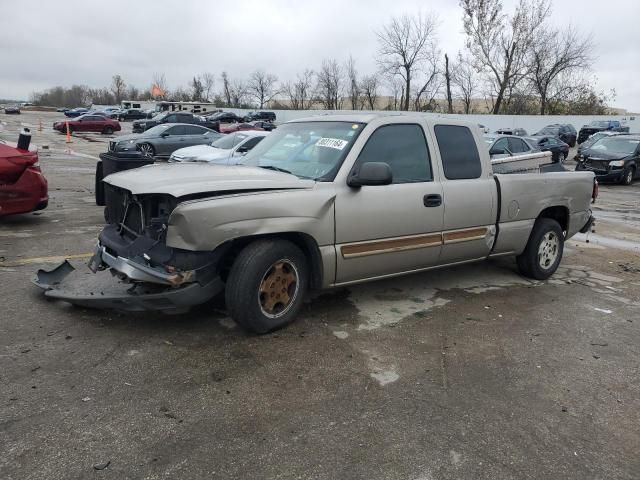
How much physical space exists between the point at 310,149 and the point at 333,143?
24cm

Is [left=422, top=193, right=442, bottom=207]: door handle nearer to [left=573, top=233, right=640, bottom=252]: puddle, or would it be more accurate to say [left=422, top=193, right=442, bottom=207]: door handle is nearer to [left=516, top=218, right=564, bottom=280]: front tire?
[left=516, top=218, right=564, bottom=280]: front tire

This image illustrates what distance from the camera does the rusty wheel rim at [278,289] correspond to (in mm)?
4020

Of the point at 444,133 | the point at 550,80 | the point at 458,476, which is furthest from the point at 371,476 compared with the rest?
the point at 550,80

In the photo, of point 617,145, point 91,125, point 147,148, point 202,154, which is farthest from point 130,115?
point 617,145

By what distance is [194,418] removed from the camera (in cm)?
301

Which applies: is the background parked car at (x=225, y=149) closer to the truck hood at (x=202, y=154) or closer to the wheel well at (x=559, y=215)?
the truck hood at (x=202, y=154)

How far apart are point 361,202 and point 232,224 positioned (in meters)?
1.17

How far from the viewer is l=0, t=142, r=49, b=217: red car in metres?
7.21

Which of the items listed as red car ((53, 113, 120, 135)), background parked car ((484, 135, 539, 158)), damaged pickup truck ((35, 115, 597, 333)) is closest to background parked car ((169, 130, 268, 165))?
background parked car ((484, 135, 539, 158))

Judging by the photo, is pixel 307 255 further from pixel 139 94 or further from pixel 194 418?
pixel 139 94

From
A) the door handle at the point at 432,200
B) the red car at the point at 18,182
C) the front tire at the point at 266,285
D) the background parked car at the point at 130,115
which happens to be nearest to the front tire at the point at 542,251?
the door handle at the point at 432,200

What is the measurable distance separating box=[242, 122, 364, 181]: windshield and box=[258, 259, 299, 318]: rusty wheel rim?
0.81 m

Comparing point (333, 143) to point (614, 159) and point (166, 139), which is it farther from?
point (166, 139)

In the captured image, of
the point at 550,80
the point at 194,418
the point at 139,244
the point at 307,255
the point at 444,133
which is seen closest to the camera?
the point at 194,418
